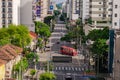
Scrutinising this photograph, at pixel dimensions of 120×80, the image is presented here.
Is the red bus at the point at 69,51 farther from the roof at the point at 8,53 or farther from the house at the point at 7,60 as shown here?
the house at the point at 7,60

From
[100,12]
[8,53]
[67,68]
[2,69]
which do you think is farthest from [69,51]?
[2,69]

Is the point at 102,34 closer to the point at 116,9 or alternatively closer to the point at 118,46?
the point at 116,9

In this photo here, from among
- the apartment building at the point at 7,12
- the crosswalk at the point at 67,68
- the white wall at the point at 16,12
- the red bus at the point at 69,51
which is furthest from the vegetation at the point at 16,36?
the white wall at the point at 16,12

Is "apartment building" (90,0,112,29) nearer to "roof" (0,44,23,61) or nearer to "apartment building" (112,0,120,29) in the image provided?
"apartment building" (112,0,120,29)

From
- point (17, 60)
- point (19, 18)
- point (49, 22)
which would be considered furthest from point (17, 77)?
point (49, 22)

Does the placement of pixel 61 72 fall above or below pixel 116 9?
below

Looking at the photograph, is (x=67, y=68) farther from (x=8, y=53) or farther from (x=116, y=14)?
(x=8, y=53)

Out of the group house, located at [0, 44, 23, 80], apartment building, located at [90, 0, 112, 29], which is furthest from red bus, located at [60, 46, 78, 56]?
house, located at [0, 44, 23, 80]
